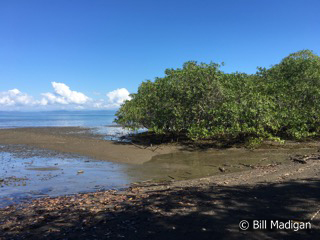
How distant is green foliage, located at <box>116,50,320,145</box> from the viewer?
16031mm

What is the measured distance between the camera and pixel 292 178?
7.86 metres

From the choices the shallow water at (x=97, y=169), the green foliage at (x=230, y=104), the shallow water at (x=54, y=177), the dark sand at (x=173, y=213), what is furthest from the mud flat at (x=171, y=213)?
the green foliage at (x=230, y=104)

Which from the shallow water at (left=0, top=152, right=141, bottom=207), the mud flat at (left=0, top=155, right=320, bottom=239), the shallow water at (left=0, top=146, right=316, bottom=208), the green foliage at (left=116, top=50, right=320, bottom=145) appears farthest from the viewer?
the green foliage at (left=116, top=50, right=320, bottom=145)

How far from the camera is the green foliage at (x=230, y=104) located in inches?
631

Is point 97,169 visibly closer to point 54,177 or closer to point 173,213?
point 54,177

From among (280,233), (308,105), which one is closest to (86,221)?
(280,233)

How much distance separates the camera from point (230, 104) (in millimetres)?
15898

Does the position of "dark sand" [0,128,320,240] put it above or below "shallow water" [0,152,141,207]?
above

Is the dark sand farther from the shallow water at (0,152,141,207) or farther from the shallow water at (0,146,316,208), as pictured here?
the shallow water at (0,146,316,208)

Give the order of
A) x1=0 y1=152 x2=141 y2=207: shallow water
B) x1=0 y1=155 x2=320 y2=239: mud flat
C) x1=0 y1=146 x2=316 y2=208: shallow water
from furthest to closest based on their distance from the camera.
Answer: x1=0 y1=146 x2=316 y2=208: shallow water, x1=0 y1=152 x2=141 y2=207: shallow water, x1=0 y1=155 x2=320 y2=239: mud flat

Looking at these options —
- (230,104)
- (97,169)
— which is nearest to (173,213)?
(97,169)

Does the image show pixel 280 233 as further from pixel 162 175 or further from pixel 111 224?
pixel 162 175

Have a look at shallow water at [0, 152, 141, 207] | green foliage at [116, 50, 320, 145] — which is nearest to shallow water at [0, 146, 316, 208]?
shallow water at [0, 152, 141, 207]

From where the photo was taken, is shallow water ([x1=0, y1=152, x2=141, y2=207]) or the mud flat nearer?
the mud flat
